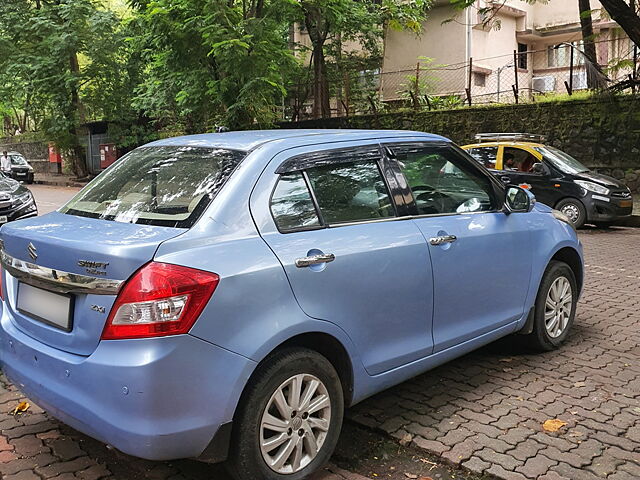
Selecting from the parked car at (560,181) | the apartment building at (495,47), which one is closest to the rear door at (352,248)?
the parked car at (560,181)

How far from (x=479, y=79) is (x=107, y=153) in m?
17.8

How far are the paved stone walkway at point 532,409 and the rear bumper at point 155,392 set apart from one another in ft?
4.52

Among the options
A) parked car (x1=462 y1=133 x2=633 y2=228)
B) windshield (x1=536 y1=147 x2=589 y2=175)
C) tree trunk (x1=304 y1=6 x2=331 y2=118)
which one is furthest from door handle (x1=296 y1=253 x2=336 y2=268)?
tree trunk (x1=304 y1=6 x2=331 y2=118)

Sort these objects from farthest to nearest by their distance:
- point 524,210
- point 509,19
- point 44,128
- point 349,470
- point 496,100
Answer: point 44,128
point 509,19
point 496,100
point 524,210
point 349,470

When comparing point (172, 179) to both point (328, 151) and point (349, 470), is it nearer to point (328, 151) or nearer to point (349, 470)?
point (328, 151)

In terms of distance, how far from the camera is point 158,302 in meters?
2.51

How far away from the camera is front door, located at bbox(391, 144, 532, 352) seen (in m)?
3.71

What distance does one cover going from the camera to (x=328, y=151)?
3.42 m

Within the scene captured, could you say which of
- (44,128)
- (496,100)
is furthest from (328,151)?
(44,128)

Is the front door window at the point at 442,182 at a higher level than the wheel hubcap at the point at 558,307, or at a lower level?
higher

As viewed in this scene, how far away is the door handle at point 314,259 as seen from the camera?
2918mm

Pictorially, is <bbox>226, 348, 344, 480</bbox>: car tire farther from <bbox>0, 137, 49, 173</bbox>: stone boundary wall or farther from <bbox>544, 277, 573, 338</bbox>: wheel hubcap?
<bbox>0, 137, 49, 173</bbox>: stone boundary wall

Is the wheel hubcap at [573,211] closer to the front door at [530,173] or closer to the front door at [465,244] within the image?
the front door at [530,173]

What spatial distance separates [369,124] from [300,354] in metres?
18.6
